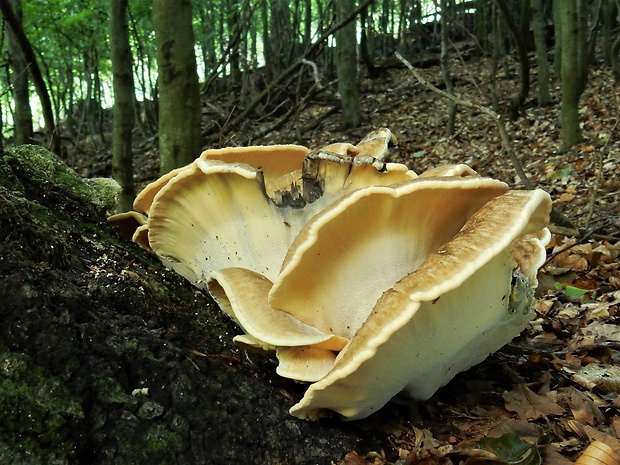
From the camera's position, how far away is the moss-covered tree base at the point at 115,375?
160 cm

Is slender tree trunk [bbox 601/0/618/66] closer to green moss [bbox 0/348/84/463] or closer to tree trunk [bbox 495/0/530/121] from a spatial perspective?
tree trunk [bbox 495/0/530/121]

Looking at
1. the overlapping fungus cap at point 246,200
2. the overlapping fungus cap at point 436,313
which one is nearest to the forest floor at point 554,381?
the overlapping fungus cap at point 436,313

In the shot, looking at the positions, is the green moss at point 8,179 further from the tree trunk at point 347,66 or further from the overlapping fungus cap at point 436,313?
the tree trunk at point 347,66

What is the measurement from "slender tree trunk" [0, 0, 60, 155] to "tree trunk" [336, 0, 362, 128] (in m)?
7.83

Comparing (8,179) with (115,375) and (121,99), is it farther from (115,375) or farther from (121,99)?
(121,99)

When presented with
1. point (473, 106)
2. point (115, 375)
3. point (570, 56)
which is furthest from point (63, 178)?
point (570, 56)

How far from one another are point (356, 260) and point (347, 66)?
13875mm

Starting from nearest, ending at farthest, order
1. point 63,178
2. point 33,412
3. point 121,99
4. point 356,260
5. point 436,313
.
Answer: point 33,412
point 436,313
point 356,260
point 63,178
point 121,99

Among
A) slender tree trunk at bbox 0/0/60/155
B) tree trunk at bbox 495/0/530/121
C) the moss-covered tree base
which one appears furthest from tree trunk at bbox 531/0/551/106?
the moss-covered tree base

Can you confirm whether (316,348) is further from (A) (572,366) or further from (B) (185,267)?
(A) (572,366)

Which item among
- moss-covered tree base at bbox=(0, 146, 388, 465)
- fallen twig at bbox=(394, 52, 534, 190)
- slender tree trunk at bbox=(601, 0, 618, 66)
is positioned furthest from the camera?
slender tree trunk at bbox=(601, 0, 618, 66)

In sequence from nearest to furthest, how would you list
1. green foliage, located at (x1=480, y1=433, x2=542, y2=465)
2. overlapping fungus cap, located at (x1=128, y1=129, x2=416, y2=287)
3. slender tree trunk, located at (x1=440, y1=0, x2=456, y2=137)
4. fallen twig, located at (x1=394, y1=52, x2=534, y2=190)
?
green foliage, located at (x1=480, y1=433, x2=542, y2=465), overlapping fungus cap, located at (x1=128, y1=129, x2=416, y2=287), fallen twig, located at (x1=394, y1=52, x2=534, y2=190), slender tree trunk, located at (x1=440, y1=0, x2=456, y2=137)

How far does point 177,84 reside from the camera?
580 cm

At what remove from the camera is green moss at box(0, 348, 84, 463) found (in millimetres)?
1502
